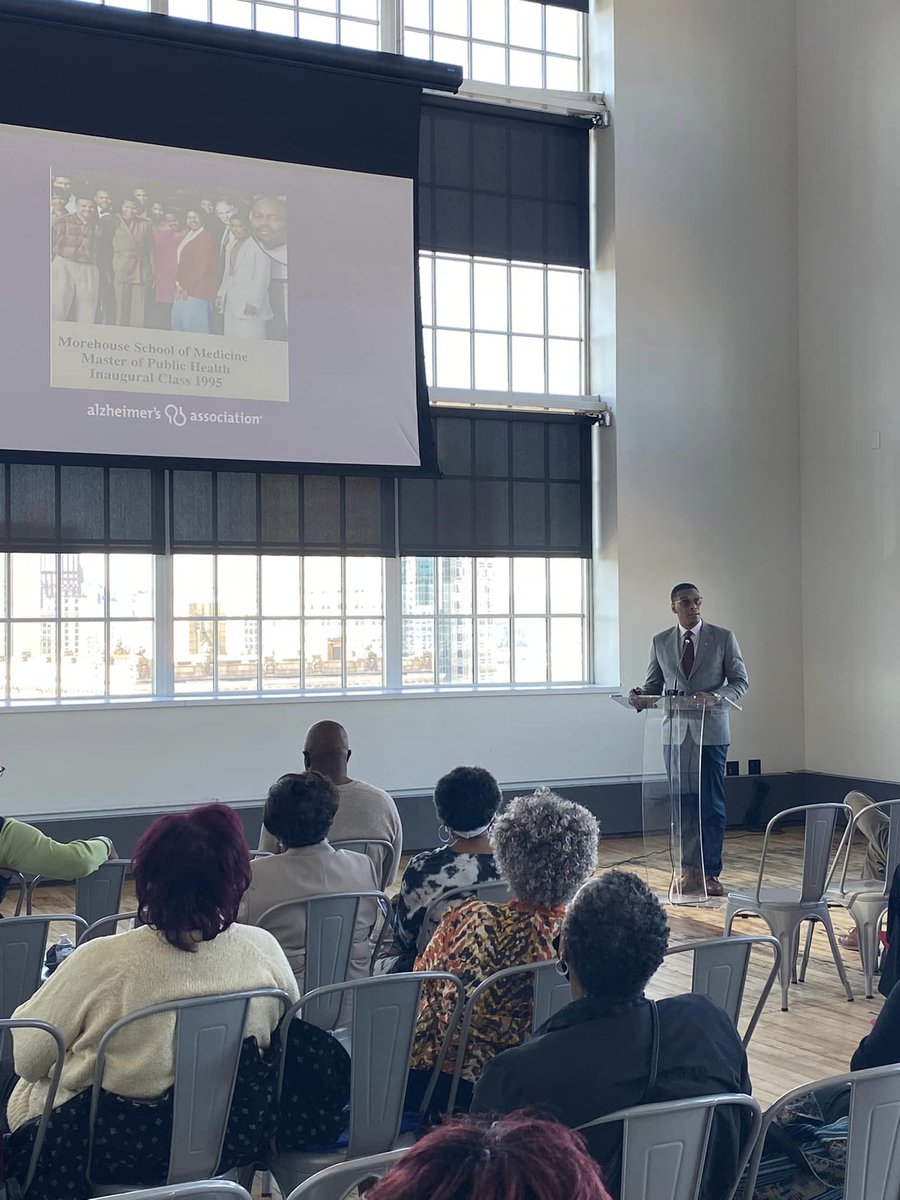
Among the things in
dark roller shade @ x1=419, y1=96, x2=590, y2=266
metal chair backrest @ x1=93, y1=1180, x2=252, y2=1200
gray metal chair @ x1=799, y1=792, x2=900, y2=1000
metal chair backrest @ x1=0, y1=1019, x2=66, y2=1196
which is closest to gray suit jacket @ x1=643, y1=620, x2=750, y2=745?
gray metal chair @ x1=799, y1=792, x2=900, y2=1000

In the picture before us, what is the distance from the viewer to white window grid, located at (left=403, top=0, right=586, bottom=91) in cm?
862

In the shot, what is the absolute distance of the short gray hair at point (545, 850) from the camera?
2.74 metres

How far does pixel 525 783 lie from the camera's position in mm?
8594

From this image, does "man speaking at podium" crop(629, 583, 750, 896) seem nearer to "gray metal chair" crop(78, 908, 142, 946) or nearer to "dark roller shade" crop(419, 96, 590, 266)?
"dark roller shade" crop(419, 96, 590, 266)

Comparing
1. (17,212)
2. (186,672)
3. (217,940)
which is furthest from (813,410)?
(217,940)

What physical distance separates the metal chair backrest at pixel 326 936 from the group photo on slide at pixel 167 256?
194 inches

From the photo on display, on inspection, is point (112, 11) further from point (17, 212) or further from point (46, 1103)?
point (46, 1103)

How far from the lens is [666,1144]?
176 centimetres

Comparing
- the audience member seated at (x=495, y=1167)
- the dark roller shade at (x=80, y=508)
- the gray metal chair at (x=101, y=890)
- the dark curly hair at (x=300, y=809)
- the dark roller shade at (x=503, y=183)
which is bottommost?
the gray metal chair at (x=101, y=890)

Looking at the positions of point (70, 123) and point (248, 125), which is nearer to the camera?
point (70, 123)

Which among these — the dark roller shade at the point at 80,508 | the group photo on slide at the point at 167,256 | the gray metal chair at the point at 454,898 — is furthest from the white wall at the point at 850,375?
the gray metal chair at the point at 454,898

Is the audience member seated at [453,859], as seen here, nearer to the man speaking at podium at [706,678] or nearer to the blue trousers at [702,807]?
the blue trousers at [702,807]

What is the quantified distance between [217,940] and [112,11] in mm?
6302

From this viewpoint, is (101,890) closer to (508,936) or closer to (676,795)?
(508,936)
